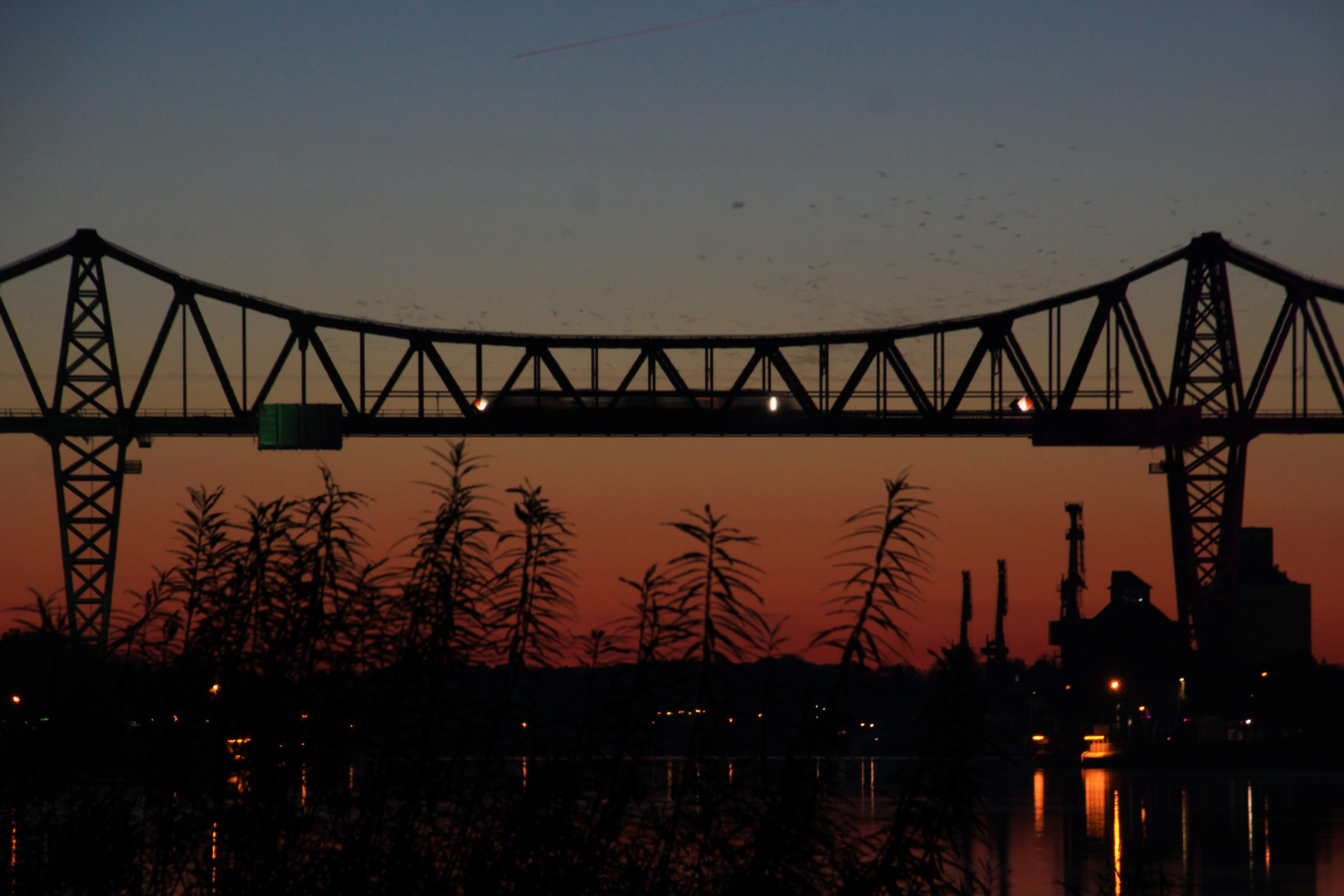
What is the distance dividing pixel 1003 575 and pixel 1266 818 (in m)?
97.1

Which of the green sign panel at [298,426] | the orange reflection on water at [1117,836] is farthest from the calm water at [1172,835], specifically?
the green sign panel at [298,426]

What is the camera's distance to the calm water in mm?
34719

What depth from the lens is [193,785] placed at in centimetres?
1248

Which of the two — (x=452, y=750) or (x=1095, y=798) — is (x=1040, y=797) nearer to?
(x=1095, y=798)

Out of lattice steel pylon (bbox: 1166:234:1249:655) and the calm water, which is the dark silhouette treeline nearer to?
the calm water

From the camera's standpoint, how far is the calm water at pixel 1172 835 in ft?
114

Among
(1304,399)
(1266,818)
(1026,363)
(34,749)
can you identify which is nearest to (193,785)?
(34,749)

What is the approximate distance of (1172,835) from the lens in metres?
47.8

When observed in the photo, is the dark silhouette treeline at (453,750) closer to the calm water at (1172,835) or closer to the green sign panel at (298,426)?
the calm water at (1172,835)

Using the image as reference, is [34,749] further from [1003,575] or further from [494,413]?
[1003,575]

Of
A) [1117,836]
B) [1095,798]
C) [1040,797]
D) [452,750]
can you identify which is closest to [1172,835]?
[1117,836]

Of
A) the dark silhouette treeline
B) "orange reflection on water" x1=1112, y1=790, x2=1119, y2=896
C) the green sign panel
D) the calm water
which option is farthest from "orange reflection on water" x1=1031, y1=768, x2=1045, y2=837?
the dark silhouette treeline

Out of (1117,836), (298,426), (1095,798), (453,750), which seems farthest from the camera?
(1095,798)

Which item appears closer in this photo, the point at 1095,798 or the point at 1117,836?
the point at 1117,836
